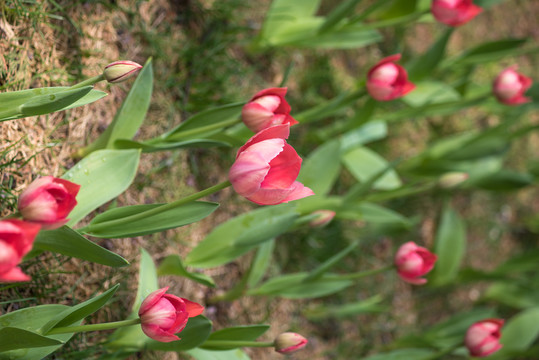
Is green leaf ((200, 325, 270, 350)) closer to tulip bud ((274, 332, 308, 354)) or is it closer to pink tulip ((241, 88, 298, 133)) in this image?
tulip bud ((274, 332, 308, 354))

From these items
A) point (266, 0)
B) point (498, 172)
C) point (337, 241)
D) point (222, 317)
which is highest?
point (266, 0)

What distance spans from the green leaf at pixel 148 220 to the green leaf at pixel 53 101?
23cm

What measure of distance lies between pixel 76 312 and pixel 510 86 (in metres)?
1.44

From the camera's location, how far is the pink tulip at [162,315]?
35.8 inches

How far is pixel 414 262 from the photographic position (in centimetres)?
142

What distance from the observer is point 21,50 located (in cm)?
132

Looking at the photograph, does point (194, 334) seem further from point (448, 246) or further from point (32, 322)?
point (448, 246)

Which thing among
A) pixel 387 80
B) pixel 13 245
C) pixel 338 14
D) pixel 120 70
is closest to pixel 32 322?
pixel 13 245

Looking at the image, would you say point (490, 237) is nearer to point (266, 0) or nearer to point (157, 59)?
point (266, 0)

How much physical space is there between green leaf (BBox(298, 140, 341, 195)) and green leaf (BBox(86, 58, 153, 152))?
1.88ft

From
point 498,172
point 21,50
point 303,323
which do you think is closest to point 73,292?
point 21,50

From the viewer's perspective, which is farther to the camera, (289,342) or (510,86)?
(510,86)

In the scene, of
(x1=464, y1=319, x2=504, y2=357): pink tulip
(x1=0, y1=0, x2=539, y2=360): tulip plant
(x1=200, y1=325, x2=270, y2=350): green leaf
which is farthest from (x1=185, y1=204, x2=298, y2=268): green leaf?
(x1=464, y1=319, x2=504, y2=357): pink tulip

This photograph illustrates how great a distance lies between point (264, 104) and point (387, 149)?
4.37ft
